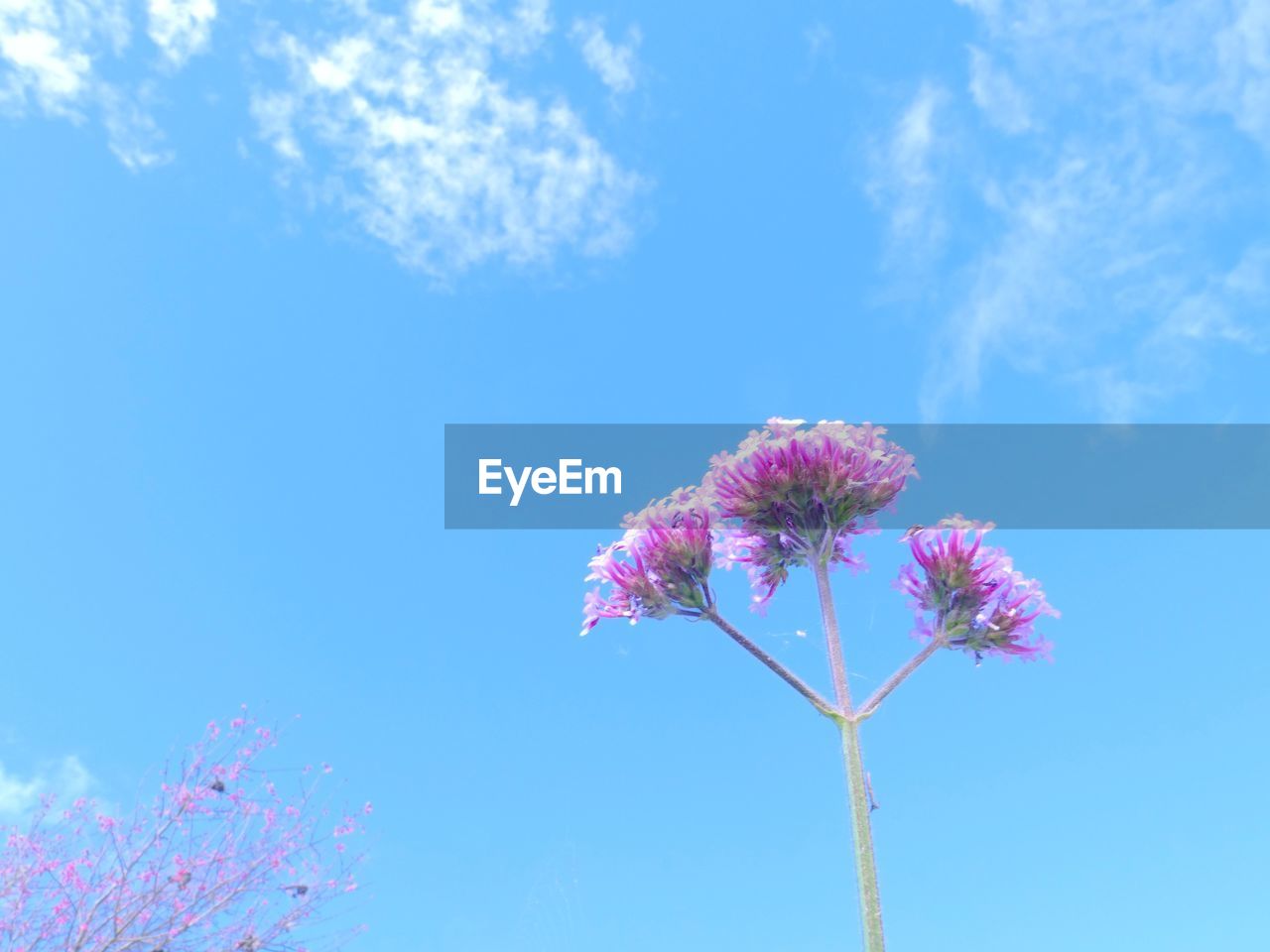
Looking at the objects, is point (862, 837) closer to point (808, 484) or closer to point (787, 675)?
point (787, 675)

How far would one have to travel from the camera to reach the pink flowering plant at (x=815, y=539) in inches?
175

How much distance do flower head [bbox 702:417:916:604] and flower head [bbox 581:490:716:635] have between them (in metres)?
0.19

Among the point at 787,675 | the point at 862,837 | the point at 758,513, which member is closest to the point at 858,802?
the point at 862,837

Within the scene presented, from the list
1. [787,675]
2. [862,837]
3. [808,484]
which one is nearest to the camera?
[862,837]

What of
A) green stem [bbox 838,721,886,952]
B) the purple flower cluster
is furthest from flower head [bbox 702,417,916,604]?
green stem [bbox 838,721,886,952]

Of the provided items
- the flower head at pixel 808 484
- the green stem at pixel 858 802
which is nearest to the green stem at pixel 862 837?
the green stem at pixel 858 802

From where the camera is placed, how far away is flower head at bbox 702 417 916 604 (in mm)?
4438

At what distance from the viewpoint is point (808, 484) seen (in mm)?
4492

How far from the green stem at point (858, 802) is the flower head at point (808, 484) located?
51 cm

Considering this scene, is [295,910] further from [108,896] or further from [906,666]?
[906,666]

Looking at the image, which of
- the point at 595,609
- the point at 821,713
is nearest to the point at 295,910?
the point at 595,609

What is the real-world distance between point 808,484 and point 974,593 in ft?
3.17

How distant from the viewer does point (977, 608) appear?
4.54m

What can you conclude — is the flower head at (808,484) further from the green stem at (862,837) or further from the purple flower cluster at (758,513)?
the green stem at (862,837)
